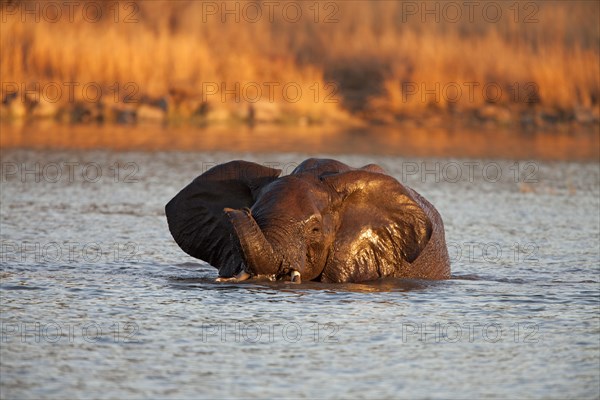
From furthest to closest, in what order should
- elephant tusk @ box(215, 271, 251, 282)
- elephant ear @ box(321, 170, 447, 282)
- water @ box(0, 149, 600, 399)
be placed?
elephant ear @ box(321, 170, 447, 282) → elephant tusk @ box(215, 271, 251, 282) → water @ box(0, 149, 600, 399)

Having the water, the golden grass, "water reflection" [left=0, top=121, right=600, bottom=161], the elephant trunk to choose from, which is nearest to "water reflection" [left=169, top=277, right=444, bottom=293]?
the water

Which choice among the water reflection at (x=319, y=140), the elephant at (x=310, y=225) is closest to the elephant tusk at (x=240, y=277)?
the elephant at (x=310, y=225)

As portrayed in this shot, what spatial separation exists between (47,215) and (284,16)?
24.9 meters

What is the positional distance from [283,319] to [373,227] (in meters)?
1.56

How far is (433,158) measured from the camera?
68.6 ft

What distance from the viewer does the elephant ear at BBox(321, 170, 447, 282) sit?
10156 mm

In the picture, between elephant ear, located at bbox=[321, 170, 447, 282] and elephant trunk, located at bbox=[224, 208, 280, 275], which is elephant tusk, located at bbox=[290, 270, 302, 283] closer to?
elephant trunk, located at bbox=[224, 208, 280, 275]

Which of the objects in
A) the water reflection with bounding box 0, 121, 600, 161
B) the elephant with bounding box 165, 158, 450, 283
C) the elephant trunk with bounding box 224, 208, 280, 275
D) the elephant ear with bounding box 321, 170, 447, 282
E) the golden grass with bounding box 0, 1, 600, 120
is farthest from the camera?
the golden grass with bounding box 0, 1, 600, 120

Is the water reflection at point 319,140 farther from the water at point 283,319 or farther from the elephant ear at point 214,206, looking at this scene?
the elephant ear at point 214,206

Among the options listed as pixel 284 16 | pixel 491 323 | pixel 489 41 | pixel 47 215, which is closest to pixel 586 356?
pixel 491 323

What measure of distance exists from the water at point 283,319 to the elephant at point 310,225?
18 cm

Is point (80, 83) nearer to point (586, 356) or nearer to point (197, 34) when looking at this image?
point (197, 34)

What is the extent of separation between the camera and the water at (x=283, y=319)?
24.4 feet

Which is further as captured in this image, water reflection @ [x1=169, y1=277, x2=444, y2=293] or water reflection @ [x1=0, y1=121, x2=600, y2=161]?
water reflection @ [x1=0, y1=121, x2=600, y2=161]
